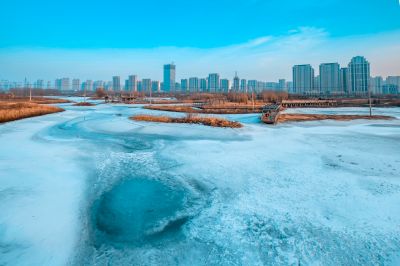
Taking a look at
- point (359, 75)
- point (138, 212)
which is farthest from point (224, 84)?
point (138, 212)

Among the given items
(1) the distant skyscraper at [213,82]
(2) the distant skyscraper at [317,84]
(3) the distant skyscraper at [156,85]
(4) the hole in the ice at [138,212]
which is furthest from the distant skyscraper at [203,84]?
(4) the hole in the ice at [138,212]

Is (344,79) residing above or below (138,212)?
above

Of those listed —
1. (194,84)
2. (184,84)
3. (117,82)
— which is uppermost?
(117,82)

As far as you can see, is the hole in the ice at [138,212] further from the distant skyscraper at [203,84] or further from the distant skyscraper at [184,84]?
the distant skyscraper at [184,84]

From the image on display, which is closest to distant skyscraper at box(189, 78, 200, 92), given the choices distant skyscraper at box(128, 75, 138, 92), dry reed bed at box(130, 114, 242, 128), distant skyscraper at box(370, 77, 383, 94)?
distant skyscraper at box(128, 75, 138, 92)

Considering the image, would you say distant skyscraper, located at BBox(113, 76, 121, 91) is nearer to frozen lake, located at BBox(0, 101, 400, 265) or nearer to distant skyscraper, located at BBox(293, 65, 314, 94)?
distant skyscraper, located at BBox(293, 65, 314, 94)

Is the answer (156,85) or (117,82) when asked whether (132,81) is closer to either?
(156,85)
